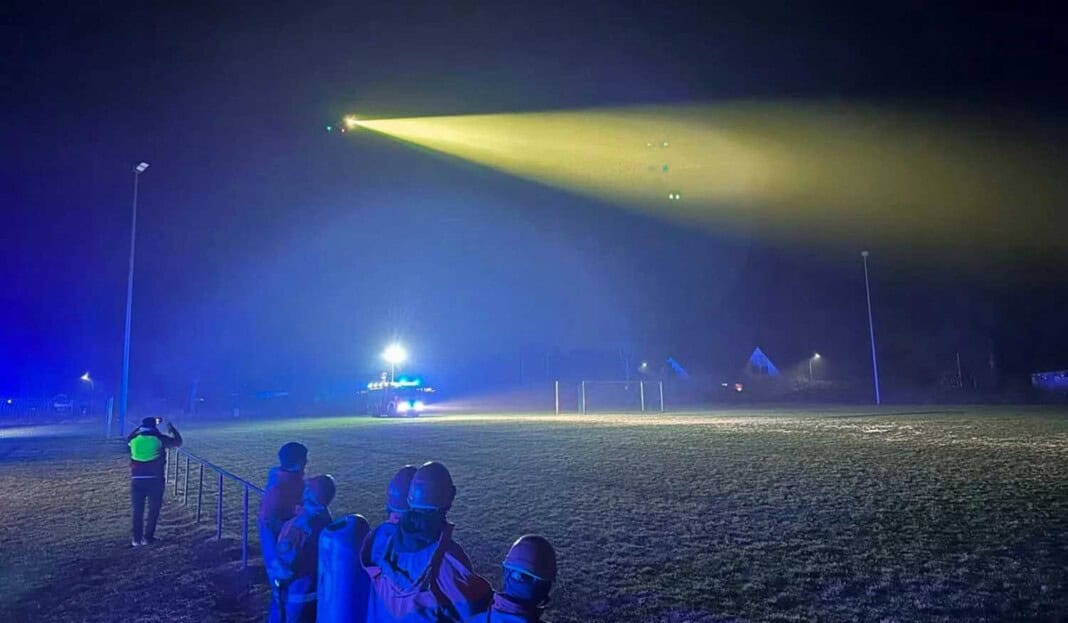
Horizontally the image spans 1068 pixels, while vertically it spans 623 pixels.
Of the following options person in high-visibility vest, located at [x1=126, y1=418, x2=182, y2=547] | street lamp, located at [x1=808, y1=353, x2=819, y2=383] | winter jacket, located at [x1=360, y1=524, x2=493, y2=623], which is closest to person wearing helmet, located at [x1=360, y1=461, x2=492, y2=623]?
winter jacket, located at [x1=360, y1=524, x2=493, y2=623]

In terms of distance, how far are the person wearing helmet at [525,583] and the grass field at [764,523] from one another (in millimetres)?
3448

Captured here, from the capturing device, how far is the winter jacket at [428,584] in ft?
7.87

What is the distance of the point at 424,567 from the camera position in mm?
2486

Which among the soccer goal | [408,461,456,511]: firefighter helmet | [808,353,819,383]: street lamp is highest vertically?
[808,353,819,383]: street lamp

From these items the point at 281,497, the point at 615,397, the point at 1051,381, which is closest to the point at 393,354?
the point at 615,397

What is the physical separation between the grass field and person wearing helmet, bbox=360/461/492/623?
3.06 meters

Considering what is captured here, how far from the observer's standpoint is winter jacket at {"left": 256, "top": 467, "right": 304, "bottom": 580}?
14.4 feet

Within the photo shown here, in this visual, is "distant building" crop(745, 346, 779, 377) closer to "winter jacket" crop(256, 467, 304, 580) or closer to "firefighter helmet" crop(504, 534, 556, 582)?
"winter jacket" crop(256, 467, 304, 580)

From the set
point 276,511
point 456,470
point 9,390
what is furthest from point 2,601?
point 9,390

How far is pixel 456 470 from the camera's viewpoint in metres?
13.5

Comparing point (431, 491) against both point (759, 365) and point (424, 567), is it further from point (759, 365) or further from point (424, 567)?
point (759, 365)

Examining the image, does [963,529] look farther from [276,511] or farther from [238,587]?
[238,587]

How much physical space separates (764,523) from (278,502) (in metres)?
6.10

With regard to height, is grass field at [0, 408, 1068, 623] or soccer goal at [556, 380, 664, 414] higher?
soccer goal at [556, 380, 664, 414]
